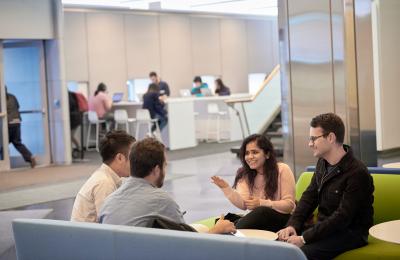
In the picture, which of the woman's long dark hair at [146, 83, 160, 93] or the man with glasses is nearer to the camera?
the man with glasses

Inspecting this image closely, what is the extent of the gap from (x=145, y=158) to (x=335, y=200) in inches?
53.6

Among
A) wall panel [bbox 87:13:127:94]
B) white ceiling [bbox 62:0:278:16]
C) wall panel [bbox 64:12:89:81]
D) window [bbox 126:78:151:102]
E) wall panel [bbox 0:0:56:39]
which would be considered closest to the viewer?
wall panel [bbox 0:0:56:39]

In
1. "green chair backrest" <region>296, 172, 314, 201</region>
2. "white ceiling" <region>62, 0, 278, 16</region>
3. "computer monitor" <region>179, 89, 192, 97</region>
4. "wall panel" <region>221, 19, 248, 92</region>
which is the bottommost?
"green chair backrest" <region>296, 172, 314, 201</region>

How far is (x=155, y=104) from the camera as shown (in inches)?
628

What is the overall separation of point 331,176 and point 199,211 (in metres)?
4.06

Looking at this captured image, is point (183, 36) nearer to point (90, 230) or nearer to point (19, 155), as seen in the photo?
point (19, 155)

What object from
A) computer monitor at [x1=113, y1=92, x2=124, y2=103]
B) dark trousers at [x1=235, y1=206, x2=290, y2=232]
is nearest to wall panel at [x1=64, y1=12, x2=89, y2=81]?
computer monitor at [x1=113, y1=92, x2=124, y2=103]

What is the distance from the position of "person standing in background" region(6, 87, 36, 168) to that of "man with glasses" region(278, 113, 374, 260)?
387 inches

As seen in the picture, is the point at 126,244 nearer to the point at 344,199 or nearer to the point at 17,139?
the point at 344,199

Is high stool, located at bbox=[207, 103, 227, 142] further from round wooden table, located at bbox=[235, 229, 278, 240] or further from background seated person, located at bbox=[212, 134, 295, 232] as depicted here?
round wooden table, located at bbox=[235, 229, 278, 240]

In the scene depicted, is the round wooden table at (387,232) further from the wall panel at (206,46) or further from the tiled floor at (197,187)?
the wall panel at (206,46)

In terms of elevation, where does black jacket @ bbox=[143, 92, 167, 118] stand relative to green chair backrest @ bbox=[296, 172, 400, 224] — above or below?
above

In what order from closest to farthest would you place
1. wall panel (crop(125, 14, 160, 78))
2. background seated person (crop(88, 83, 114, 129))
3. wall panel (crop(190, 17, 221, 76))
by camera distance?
background seated person (crop(88, 83, 114, 129))
wall panel (crop(125, 14, 160, 78))
wall panel (crop(190, 17, 221, 76))

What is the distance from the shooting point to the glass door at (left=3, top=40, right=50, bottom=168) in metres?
14.2
